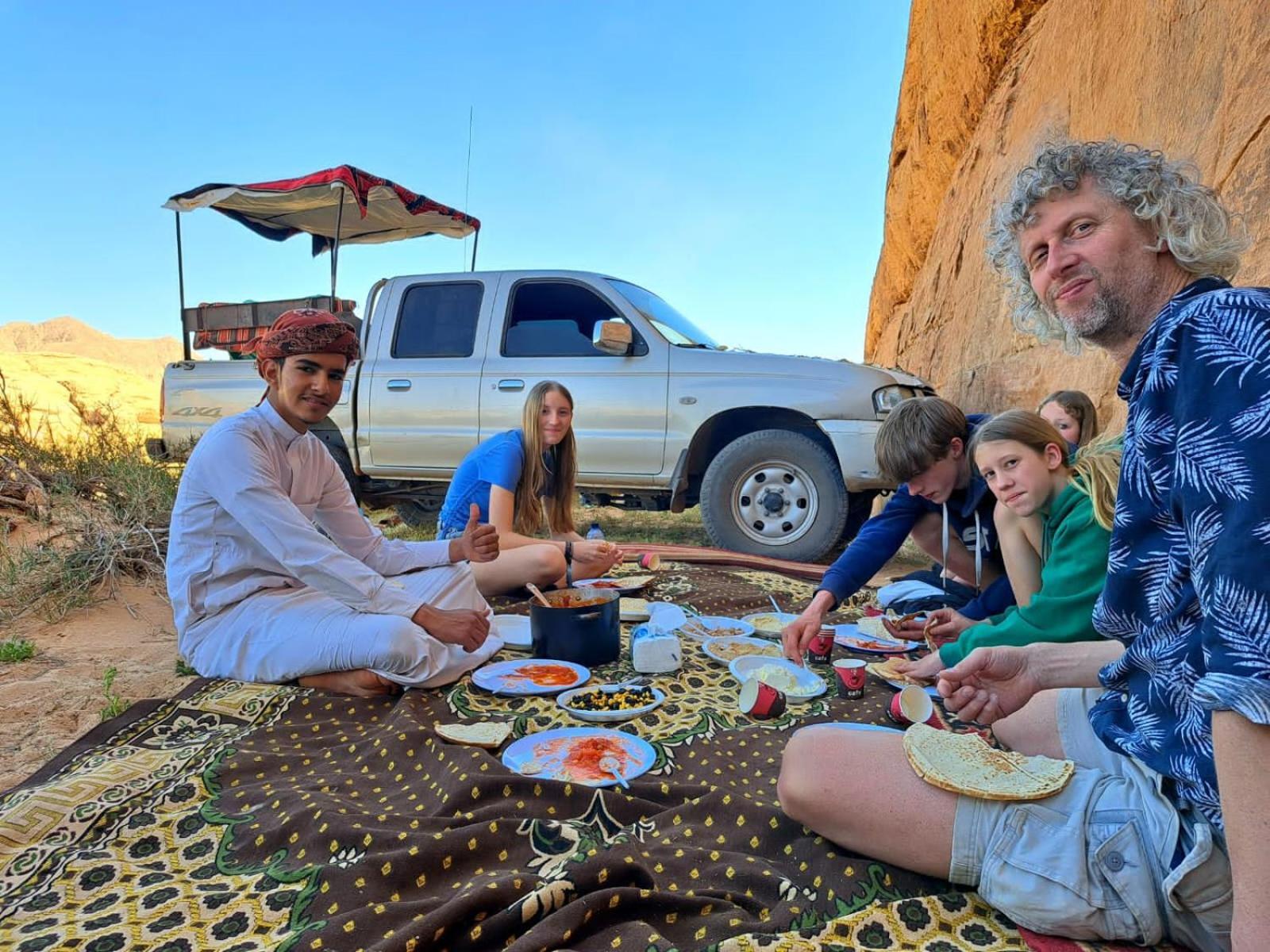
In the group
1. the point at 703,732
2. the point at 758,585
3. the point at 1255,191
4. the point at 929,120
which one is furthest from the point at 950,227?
the point at 703,732

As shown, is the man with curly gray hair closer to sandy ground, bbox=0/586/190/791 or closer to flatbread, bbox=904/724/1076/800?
flatbread, bbox=904/724/1076/800

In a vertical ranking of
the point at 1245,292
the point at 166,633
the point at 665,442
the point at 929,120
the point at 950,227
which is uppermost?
the point at 929,120

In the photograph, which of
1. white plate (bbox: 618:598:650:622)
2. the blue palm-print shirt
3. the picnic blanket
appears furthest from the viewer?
white plate (bbox: 618:598:650:622)

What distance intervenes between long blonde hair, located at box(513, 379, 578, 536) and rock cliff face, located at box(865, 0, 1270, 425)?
2.92 meters

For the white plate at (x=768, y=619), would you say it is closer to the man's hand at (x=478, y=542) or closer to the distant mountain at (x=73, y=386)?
the man's hand at (x=478, y=542)

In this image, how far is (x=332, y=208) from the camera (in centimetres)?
835

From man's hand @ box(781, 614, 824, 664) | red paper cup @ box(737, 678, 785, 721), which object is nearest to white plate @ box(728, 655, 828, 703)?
man's hand @ box(781, 614, 824, 664)

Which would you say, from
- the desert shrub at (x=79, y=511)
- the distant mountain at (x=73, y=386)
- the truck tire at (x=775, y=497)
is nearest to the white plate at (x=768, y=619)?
the truck tire at (x=775, y=497)

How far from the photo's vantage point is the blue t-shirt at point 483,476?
162 inches

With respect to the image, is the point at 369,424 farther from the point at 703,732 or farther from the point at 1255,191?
the point at 1255,191

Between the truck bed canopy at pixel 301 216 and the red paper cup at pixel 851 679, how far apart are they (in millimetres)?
5897

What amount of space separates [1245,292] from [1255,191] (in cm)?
385

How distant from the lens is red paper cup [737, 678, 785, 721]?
2.44 meters

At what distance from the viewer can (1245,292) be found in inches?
39.8
